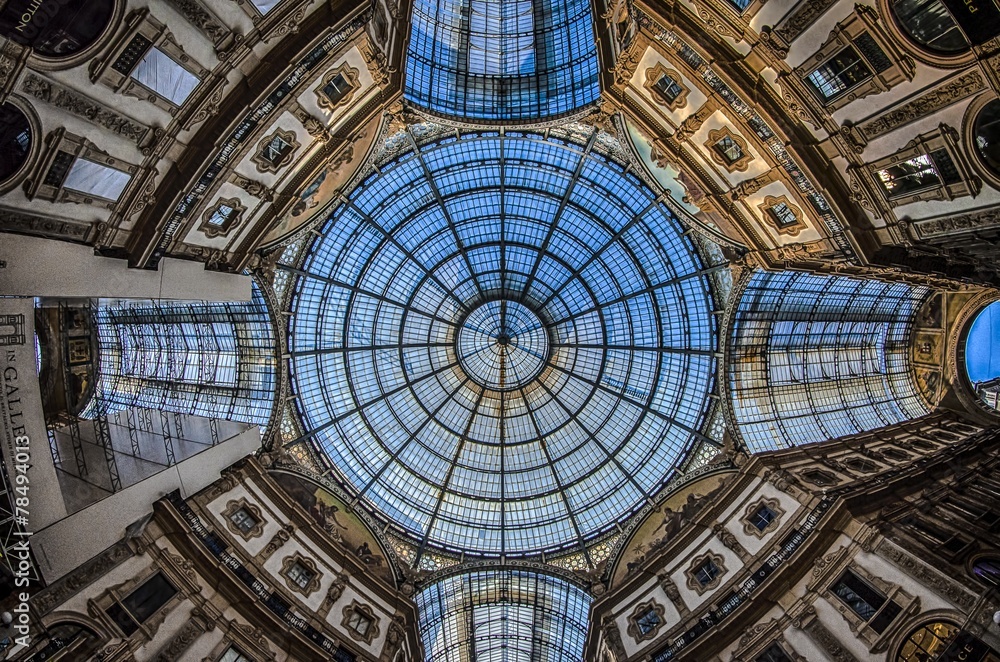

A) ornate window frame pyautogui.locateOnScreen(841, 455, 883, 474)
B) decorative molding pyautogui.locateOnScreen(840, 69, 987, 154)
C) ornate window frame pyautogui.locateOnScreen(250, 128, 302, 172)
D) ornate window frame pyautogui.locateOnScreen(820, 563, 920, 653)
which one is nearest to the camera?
decorative molding pyautogui.locateOnScreen(840, 69, 987, 154)

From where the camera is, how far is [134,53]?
17.2 metres

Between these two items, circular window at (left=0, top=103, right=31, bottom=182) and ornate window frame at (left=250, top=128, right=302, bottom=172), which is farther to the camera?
ornate window frame at (left=250, top=128, right=302, bottom=172)

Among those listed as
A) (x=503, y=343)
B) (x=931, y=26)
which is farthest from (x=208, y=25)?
(x=503, y=343)

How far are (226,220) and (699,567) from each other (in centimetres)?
2938

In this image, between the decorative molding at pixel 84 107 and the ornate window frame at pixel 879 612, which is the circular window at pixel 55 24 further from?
the ornate window frame at pixel 879 612

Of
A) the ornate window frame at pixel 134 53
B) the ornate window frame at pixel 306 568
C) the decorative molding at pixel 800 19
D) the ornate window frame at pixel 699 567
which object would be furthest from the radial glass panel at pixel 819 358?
the ornate window frame at pixel 134 53

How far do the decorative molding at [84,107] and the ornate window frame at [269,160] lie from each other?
4834 millimetres

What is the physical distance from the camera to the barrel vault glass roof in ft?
91.2

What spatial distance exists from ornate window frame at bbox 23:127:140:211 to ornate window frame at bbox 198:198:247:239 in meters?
5.17

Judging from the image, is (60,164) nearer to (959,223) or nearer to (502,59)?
(502,59)

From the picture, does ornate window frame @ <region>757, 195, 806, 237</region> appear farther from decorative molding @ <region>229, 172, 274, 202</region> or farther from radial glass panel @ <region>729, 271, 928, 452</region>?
decorative molding @ <region>229, 172, 274, 202</region>

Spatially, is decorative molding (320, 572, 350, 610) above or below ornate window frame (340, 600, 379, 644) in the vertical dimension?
above

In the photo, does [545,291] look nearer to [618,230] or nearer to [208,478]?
[618,230]

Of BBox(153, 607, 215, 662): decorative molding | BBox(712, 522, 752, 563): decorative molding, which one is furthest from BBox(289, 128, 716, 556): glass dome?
BBox(153, 607, 215, 662): decorative molding
